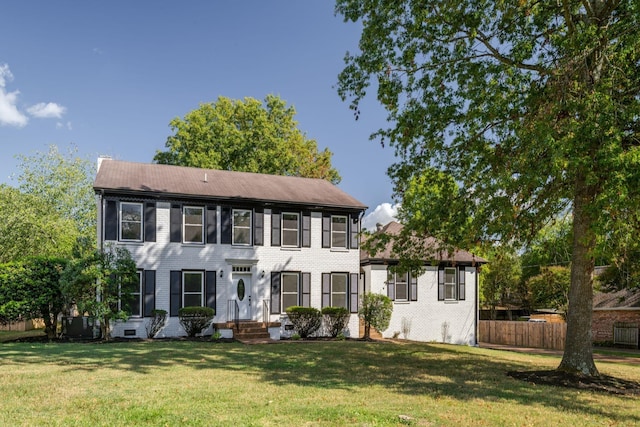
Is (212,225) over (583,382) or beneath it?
over

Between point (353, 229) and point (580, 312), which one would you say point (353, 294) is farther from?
point (580, 312)

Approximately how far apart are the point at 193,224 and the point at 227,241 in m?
1.51

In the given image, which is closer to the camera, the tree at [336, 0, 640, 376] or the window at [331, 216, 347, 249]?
the tree at [336, 0, 640, 376]

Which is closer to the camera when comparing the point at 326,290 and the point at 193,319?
the point at 193,319

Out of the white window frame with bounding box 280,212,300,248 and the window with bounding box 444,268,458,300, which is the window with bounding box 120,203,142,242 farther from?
the window with bounding box 444,268,458,300

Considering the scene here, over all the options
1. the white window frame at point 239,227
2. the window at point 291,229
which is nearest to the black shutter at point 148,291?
the white window frame at point 239,227

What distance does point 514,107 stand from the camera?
1189cm

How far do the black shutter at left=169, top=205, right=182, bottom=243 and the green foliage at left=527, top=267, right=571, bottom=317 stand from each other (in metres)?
24.9

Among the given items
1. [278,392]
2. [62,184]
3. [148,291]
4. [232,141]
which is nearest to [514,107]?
[278,392]

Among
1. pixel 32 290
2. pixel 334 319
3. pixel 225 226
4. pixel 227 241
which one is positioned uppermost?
pixel 225 226

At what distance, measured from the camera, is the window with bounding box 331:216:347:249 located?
22.4m

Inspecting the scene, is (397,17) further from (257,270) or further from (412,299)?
(412,299)

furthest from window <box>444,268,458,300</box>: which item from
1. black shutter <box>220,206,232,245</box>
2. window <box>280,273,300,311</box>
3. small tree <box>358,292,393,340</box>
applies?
black shutter <box>220,206,232,245</box>

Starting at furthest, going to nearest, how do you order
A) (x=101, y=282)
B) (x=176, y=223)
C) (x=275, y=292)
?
(x=275, y=292)
(x=176, y=223)
(x=101, y=282)
